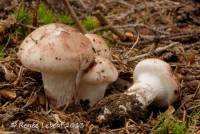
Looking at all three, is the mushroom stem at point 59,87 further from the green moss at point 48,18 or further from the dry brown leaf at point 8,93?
the green moss at point 48,18

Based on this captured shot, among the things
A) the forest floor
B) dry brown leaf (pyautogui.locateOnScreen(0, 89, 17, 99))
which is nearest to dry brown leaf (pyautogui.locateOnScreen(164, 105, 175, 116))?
the forest floor

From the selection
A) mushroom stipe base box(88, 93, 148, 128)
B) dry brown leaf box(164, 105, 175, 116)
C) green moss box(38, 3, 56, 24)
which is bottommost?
dry brown leaf box(164, 105, 175, 116)

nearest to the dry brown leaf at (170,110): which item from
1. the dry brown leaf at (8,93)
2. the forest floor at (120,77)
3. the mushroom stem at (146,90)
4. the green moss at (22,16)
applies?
the forest floor at (120,77)

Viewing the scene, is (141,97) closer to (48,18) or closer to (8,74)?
(8,74)

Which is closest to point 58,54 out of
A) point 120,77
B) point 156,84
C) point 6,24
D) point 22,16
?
point 156,84

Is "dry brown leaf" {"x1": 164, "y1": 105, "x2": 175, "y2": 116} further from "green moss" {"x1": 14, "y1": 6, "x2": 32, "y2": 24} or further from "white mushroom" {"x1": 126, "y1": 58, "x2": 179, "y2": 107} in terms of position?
"green moss" {"x1": 14, "y1": 6, "x2": 32, "y2": 24}

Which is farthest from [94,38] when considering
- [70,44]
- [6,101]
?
[6,101]
